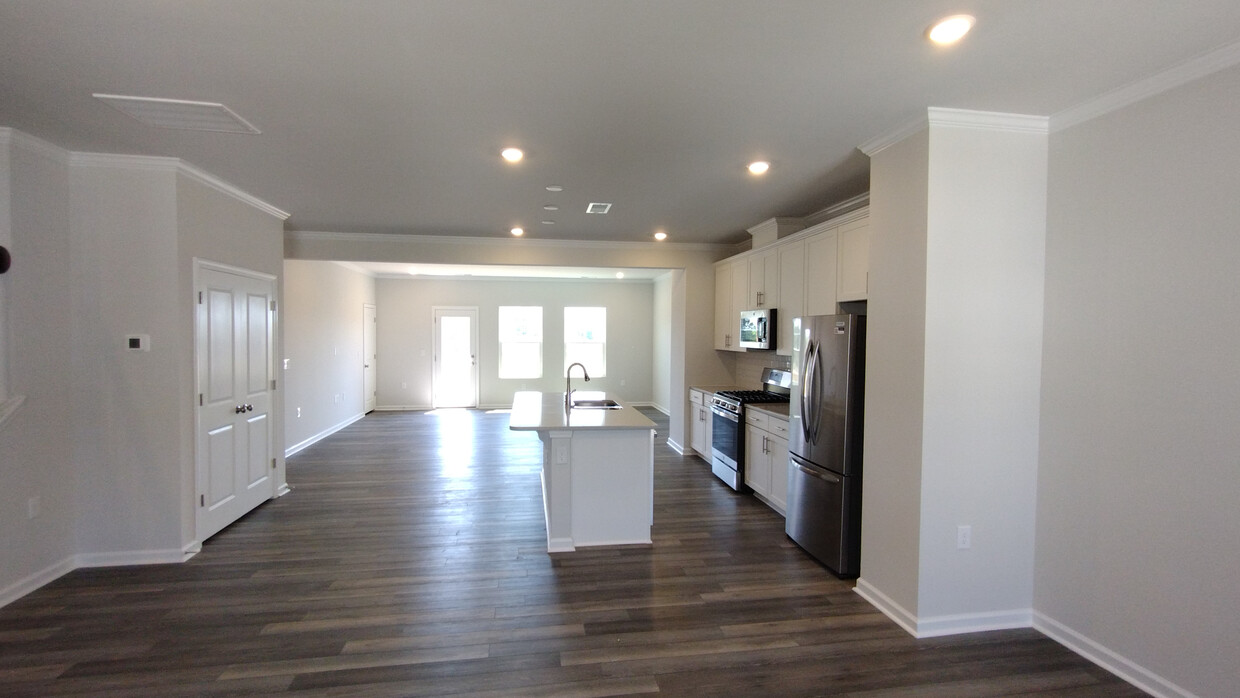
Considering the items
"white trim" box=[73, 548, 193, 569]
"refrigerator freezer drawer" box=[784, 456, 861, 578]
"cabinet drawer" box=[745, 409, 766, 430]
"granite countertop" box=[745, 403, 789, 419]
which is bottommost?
"white trim" box=[73, 548, 193, 569]

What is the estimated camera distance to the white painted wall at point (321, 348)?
618 centimetres

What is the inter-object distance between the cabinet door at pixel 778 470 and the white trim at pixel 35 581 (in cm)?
486

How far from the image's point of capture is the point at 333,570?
3.29m

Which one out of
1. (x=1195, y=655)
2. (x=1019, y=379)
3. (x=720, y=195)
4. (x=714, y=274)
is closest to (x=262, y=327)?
(x=720, y=195)

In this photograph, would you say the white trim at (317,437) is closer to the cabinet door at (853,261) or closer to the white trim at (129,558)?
the white trim at (129,558)

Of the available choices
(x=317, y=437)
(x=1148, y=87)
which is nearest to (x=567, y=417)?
(x=1148, y=87)

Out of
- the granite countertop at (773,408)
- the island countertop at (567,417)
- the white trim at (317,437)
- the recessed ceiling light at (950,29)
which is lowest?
the white trim at (317,437)

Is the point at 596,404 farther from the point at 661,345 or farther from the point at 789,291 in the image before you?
the point at 661,345

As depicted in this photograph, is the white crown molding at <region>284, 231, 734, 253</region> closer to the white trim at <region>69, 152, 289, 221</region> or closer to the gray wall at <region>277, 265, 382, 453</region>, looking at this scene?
the gray wall at <region>277, 265, 382, 453</region>

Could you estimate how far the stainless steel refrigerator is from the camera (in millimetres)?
3100

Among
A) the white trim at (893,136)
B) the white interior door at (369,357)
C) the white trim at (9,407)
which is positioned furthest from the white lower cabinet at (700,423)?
the white interior door at (369,357)

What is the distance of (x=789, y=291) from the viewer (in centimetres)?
447

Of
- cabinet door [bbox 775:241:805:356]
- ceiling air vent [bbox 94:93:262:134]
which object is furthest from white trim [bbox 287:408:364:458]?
cabinet door [bbox 775:241:805:356]

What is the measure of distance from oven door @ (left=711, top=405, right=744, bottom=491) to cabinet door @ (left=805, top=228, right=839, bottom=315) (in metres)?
1.38
